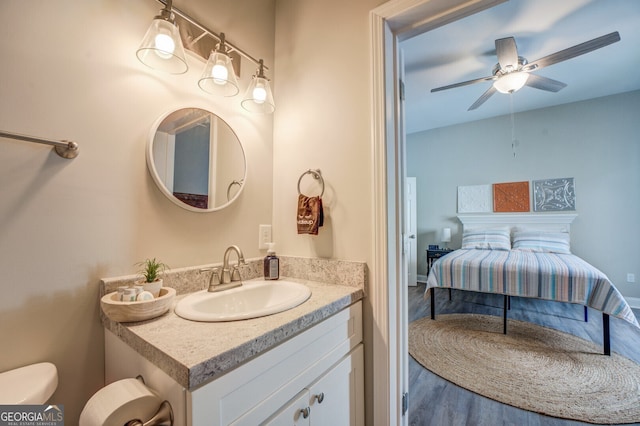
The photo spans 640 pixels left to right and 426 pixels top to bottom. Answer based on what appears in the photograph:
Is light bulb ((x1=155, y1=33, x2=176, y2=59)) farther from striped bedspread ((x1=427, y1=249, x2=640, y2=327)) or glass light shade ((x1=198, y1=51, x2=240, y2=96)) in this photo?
striped bedspread ((x1=427, y1=249, x2=640, y2=327))

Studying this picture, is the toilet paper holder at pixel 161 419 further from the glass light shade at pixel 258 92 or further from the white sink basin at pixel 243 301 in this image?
the glass light shade at pixel 258 92

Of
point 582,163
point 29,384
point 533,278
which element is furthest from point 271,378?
point 582,163

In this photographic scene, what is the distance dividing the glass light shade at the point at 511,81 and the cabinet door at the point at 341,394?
2656mm

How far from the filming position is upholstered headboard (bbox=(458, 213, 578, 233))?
146 inches

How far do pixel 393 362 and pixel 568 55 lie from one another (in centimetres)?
255

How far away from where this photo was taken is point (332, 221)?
1255mm

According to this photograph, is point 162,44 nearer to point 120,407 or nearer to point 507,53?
point 120,407

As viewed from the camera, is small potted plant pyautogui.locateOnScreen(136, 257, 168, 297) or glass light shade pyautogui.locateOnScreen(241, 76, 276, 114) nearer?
small potted plant pyautogui.locateOnScreen(136, 257, 168, 297)

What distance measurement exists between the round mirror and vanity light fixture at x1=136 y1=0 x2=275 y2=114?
0.16m

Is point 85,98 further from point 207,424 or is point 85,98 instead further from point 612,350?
point 612,350

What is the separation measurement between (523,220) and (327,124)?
4146 millimetres

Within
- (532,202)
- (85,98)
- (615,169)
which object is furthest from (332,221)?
(615,169)

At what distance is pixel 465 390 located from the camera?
5.66 ft

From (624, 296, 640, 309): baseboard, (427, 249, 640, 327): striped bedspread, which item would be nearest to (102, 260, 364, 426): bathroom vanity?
(427, 249, 640, 327): striped bedspread
